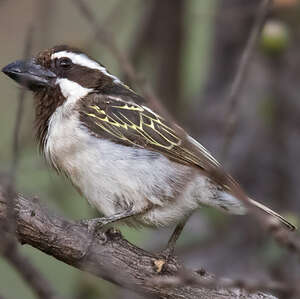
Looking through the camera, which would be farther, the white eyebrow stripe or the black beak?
the white eyebrow stripe

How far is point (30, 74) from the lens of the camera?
461 cm

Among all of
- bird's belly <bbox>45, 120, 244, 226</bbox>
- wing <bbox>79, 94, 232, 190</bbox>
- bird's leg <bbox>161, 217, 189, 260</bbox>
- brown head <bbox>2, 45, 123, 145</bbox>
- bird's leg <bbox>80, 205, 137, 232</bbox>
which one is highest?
brown head <bbox>2, 45, 123, 145</bbox>

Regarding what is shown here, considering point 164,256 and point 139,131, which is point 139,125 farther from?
point 164,256

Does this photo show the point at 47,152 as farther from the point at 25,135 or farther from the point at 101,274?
the point at 25,135

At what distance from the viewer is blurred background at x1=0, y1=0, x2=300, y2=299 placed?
5.95 m

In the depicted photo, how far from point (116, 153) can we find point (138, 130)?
21 centimetres

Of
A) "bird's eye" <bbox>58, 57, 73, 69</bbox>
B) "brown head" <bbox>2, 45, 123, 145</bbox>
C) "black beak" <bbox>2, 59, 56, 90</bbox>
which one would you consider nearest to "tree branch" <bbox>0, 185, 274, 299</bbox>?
"brown head" <bbox>2, 45, 123, 145</bbox>

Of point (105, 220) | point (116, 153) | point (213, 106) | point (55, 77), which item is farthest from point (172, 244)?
point (213, 106)

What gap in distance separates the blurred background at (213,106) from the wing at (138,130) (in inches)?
39.3

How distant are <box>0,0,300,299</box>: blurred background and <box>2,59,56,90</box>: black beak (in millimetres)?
959

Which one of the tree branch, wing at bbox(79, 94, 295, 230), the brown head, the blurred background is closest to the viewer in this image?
the tree branch

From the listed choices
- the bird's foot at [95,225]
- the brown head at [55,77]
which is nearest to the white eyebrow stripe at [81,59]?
the brown head at [55,77]

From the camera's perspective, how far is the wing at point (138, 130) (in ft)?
14.8

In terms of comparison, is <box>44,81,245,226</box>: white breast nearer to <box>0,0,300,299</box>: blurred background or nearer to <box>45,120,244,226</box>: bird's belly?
<box>45,120,244,226</box>: bird's belly
